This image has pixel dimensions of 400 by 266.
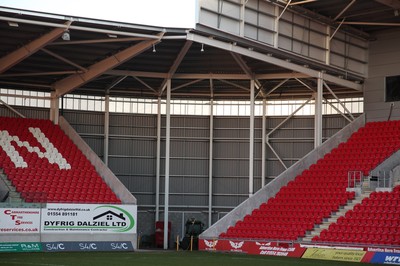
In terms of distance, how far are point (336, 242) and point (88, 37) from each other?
15.7 m

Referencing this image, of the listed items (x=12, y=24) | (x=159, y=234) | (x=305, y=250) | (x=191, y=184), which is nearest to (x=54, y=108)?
(x=159, y=234)

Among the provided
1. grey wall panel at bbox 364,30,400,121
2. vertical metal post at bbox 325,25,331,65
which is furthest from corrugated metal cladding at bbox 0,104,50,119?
grey wall panel at bbox 364,30,400,121

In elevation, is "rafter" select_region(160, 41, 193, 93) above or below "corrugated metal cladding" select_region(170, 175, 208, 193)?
above

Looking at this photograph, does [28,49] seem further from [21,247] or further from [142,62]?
[21,247]

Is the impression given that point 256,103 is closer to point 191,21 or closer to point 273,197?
point 273,197

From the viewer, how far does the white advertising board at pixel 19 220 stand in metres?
39.2

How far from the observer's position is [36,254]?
37.1 metres

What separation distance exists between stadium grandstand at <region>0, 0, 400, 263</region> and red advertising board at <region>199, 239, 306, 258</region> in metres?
0.06

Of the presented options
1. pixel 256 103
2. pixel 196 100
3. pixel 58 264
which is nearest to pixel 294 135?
pixel 256 103

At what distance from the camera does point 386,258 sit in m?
35.7

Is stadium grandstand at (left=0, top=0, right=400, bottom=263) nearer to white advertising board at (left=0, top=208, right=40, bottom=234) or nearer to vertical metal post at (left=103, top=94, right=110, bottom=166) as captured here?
white advertising board at (left=0, top=208, right=40, bottom=234)

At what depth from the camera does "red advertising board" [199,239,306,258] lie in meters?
39.8

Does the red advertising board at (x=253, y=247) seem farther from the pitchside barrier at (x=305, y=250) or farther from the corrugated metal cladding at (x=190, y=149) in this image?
the corrugated metal cladding at (x=190, y=149)

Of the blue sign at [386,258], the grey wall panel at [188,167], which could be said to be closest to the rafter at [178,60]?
the grey wall panel at [188,167]
